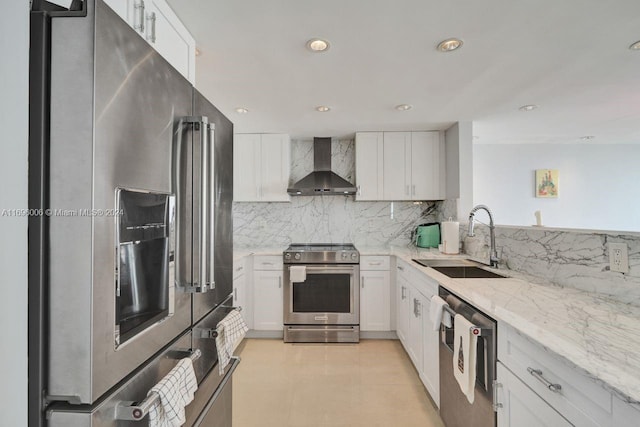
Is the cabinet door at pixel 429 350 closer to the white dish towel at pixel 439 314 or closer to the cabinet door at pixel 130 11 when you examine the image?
the white dish towel at pixel 439 314

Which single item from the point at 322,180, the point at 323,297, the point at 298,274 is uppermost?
the point at 322,180

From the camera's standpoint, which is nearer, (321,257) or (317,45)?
(317,45)

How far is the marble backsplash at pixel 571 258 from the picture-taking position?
4.31ft

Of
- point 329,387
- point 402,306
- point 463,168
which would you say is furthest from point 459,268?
point 329,387

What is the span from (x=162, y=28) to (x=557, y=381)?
205 centimetres

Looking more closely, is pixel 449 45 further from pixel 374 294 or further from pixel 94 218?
pixel 374 294

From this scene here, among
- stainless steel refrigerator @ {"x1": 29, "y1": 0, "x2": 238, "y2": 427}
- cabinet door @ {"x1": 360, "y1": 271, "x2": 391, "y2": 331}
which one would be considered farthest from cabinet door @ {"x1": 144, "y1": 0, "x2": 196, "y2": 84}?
cabinet door @ {"x1": 360, "y1": 271, "x2": 391, "y2": 331}

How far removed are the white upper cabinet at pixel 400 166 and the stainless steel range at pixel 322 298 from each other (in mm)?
906

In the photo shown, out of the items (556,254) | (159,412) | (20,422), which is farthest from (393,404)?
(20,422)

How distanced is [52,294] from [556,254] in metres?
2.29

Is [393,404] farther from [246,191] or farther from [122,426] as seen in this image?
[246,191]

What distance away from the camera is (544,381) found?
0.94 m

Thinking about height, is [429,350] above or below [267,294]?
below

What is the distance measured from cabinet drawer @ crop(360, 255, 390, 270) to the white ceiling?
4.89 ft
